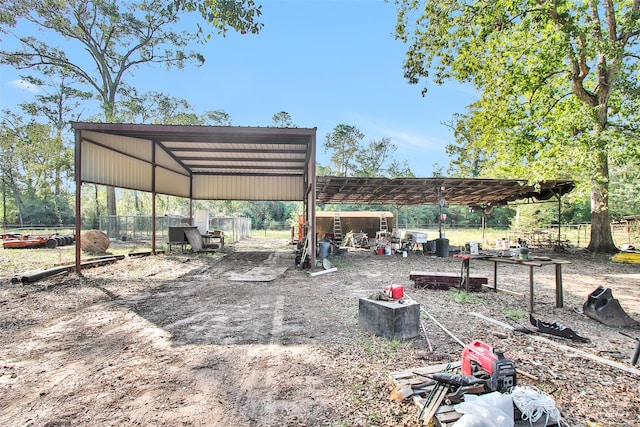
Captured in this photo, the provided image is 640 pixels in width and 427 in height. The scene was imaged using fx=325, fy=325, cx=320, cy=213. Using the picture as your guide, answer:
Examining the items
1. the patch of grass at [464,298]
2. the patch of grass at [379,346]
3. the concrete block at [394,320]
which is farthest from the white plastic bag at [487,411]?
the patch of grass at [464,298]

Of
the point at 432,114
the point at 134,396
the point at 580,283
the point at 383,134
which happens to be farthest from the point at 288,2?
the point at 383,134

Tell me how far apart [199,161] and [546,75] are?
15824 mm

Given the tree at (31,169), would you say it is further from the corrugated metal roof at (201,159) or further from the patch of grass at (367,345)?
the patch of grass at (367,345)

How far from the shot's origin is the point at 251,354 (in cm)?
369

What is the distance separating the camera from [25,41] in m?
20.6

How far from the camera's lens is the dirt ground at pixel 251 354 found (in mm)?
2570

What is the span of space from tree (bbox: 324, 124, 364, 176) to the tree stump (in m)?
31.5

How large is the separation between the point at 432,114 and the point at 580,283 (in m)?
29.7

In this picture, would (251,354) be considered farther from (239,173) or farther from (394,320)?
(239,173)

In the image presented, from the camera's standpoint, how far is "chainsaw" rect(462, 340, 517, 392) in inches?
102

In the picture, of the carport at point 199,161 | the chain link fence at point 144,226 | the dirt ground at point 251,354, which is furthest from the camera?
the chain link fence at point 144,226

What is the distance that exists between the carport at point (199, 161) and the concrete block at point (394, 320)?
5074 millimetres

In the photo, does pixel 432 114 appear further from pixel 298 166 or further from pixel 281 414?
pixel 281 414

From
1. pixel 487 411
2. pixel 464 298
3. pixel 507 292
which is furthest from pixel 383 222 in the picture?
pixel 487 411
